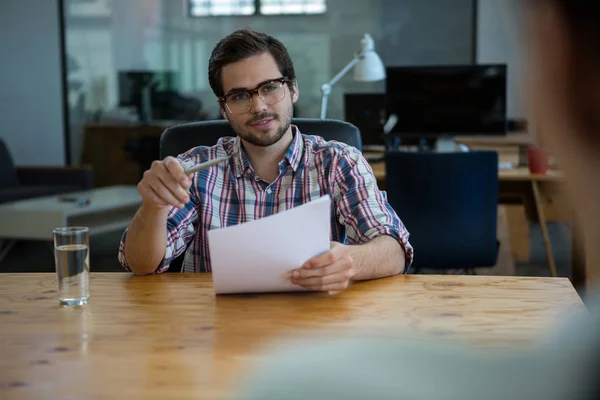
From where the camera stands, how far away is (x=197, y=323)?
120 centimetres

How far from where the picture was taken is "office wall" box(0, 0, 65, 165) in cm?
701

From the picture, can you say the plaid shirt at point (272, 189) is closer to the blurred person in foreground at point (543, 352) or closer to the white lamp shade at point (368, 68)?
the blurred person in foreground at point (543, 352)

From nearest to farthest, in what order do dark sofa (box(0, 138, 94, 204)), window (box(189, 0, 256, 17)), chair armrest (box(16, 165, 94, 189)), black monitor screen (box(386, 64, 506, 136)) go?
black monitor screen (box(386, 64, 506, 136))
dark sofa (box(0, 138, 94, 204))
chair armrest (box(16, 165, 94, 189))
window (box(189, 0, 256, 17))

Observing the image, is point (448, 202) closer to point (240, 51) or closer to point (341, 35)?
point (240, 51)

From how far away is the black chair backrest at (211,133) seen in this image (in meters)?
2.02

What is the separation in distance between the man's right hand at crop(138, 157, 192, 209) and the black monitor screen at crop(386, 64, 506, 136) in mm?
2820

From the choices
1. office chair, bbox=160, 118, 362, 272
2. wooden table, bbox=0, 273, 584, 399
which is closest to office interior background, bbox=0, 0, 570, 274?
office chair, bbox=160, 118, 362, 272

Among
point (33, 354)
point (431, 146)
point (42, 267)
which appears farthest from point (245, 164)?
point (42, 267)

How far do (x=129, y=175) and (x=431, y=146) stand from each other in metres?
3.58

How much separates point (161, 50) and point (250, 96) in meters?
5.42

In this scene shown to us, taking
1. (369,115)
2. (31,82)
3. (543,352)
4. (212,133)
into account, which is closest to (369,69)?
(369,115)

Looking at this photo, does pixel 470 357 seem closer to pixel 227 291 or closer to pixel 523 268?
pixel 227 291

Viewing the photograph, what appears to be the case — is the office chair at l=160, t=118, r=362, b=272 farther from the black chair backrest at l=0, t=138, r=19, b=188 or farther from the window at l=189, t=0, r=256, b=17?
the window at l=189, t=0, r=256, b=17


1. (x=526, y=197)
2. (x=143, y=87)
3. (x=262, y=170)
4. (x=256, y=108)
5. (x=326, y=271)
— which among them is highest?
(x=143, y=87)
